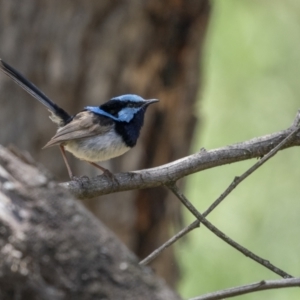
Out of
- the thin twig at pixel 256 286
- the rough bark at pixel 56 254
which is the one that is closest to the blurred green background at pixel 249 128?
the thin twig at pixel 256 286

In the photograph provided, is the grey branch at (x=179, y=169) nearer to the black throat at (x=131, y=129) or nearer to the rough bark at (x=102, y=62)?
the black throat at (x=131, y=129)

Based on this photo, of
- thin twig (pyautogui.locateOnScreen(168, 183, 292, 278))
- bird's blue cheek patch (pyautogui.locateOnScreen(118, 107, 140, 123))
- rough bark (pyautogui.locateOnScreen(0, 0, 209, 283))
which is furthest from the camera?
rough bark (pyautogui.locateOnScreen(0, 0, 209, 283))

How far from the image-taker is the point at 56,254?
1.60 m

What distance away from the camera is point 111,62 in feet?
20.5

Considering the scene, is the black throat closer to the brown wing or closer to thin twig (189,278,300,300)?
the brown wing

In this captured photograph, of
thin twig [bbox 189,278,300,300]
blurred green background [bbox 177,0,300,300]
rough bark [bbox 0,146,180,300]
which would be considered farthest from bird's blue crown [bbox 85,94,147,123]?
blurred green background [bbox 177,0,300,300]

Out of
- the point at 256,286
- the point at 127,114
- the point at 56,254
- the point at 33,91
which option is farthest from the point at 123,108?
the point at 56,254

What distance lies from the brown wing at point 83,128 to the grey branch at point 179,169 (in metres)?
1.07

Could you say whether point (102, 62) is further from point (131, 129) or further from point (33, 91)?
point (131, 129)

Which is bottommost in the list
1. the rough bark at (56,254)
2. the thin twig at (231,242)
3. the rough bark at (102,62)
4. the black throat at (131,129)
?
the rough bark at (56,254)

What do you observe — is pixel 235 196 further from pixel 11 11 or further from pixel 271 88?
pixel 11 11

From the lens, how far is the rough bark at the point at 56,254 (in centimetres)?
157

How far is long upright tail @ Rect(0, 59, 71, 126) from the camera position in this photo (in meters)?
4.46

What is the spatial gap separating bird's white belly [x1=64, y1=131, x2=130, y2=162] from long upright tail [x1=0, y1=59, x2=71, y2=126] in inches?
16.5
